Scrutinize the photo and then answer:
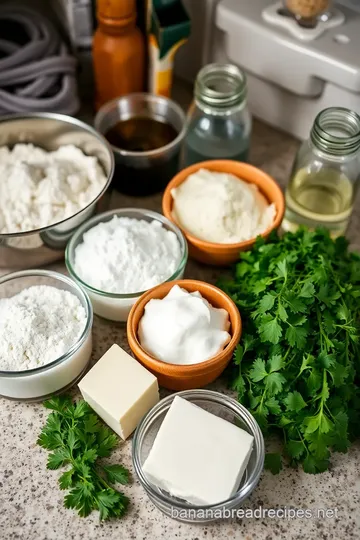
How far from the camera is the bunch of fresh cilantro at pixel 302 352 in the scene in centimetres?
82

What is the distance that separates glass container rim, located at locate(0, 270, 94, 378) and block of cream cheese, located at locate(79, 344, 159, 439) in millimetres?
40

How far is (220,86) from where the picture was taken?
43.1 inches

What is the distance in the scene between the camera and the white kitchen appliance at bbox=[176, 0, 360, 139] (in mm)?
1056

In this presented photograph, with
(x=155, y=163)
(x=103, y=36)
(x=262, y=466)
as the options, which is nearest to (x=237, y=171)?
(x=155, y=163)

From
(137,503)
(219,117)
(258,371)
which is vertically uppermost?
(219,117)

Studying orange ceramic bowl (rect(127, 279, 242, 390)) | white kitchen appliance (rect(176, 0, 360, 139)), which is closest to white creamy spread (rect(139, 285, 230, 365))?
orange ceramic bowl (rect(127, 279, 242, 390))

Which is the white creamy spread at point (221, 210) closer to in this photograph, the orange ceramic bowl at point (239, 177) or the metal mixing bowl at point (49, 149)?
A: the orange ceramic bowl at point (239, 177)

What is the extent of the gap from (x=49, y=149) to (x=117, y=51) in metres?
0.22

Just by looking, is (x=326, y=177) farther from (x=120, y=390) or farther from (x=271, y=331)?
(x=120, y=390)

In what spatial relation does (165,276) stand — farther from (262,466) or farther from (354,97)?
(354,97)

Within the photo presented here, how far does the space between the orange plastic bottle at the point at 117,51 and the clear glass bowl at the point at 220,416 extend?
637 millimetres

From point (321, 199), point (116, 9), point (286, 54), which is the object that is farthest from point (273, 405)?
point (116, 9)

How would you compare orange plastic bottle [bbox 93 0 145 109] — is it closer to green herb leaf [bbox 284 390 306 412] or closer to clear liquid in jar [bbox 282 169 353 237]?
clear liquid in jar [bbox 282 169 353 237]

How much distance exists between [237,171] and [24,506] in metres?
0.63
